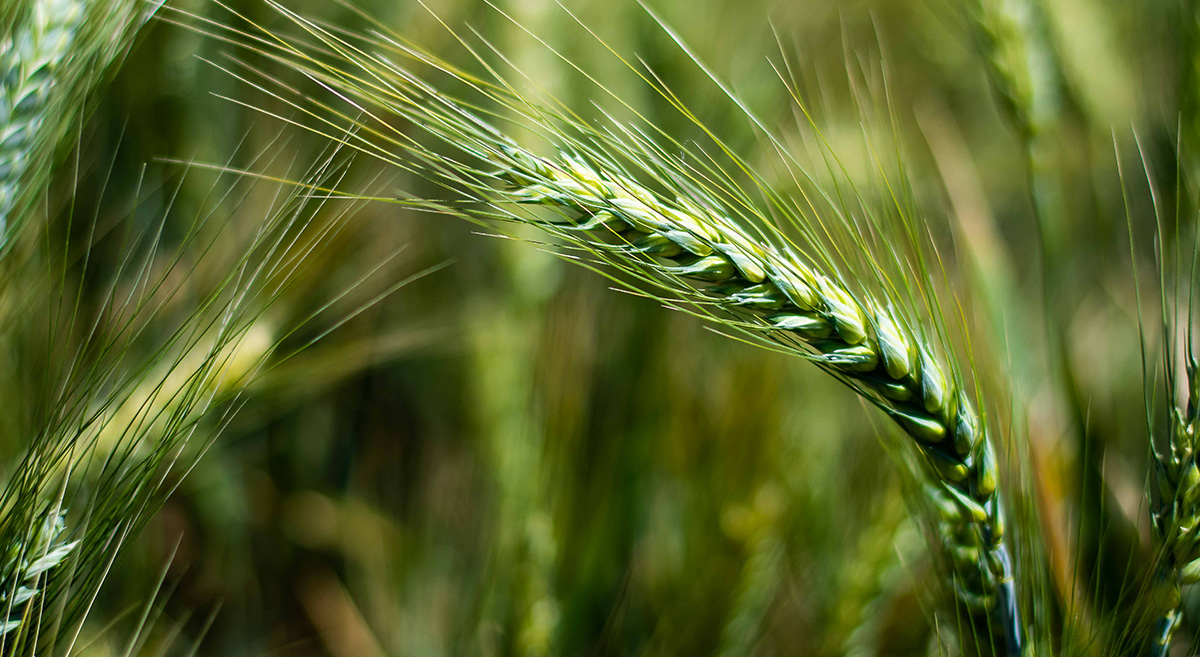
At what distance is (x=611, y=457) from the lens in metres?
0.71

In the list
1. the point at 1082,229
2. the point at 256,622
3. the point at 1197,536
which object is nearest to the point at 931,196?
the point at 1082,229

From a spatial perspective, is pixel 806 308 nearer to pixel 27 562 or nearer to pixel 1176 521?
pixel 1176 521

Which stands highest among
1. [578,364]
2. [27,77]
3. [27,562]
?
[27,77]

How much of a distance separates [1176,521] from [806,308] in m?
0.22

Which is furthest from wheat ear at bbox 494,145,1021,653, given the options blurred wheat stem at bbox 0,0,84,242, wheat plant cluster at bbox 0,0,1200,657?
blurred wheat stem at bbox 0,0,84,242

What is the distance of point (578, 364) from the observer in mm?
702

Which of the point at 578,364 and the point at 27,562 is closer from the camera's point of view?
the point at 27,562

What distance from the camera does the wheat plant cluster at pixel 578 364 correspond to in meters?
0.38

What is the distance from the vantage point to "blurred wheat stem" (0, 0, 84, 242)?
38 centimetres

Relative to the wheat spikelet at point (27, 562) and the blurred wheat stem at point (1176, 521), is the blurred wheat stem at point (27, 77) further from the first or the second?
the blurred wheat stem at point (1176, 521)

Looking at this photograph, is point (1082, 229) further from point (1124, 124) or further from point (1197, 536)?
point (1197, 536)

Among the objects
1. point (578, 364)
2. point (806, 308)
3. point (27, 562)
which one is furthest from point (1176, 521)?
point (27, 562)

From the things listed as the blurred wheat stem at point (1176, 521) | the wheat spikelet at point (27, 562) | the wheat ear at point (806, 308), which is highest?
the wheat ear at point (806, 308)

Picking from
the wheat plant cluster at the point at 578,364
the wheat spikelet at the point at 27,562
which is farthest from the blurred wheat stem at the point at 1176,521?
the wheat spikelet at the point at 27,562
